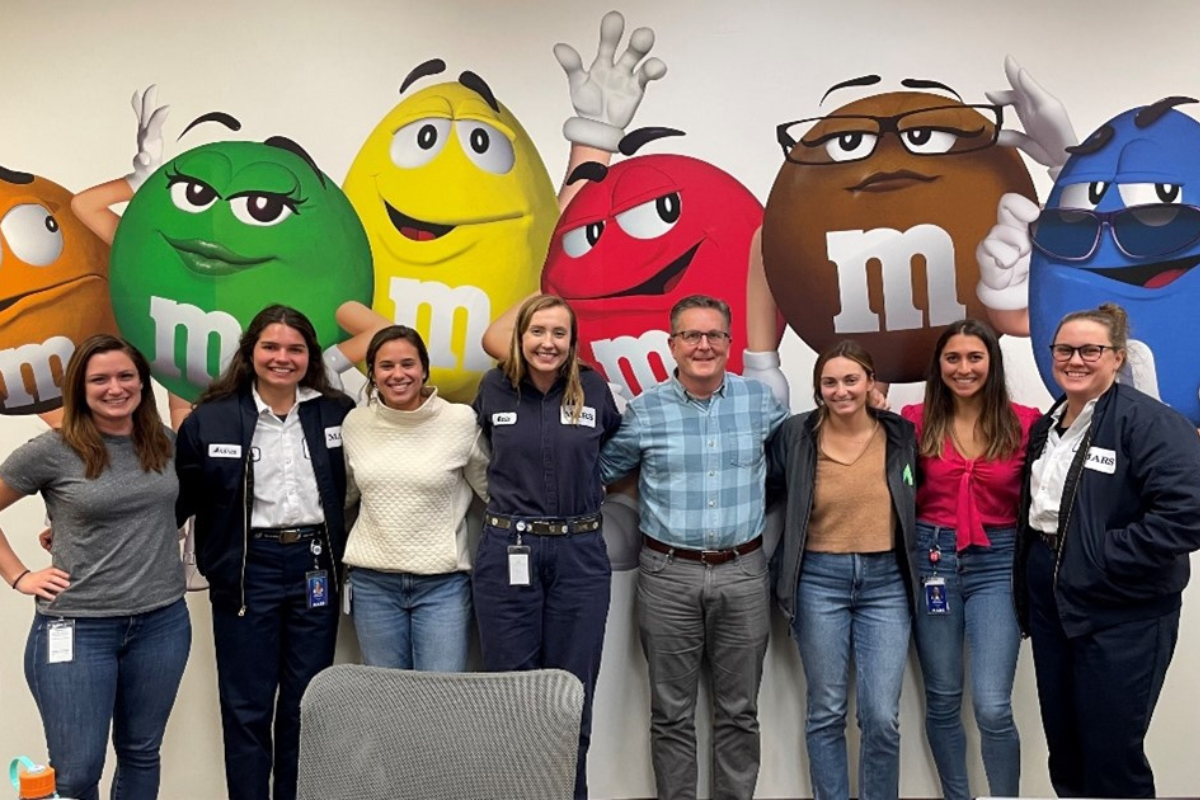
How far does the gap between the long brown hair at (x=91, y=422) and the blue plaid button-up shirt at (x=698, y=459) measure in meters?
Answer: 1.33

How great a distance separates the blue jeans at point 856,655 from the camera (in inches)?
101

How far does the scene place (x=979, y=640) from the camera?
258 cm

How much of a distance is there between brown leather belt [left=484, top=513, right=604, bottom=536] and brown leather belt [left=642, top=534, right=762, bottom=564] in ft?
0.90

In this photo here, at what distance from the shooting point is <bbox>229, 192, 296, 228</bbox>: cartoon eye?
2.86 meters

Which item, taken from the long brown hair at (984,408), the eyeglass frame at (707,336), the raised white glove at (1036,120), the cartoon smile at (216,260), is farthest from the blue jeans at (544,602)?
the raised white glove at (1036,120)

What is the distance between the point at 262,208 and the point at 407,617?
1.52 meters

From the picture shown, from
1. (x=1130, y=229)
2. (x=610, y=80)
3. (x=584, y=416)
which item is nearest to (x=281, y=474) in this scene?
(x=584, y=416)

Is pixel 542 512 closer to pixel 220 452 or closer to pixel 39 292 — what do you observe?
pixel 220 452

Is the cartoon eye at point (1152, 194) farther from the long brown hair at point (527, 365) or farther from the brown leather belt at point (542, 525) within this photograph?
the brown leather belt at point (542, 525)

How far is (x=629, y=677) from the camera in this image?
295 cm

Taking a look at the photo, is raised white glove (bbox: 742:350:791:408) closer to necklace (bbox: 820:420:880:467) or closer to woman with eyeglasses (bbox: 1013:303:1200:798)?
necklace (bbox: 820:420:880:467)

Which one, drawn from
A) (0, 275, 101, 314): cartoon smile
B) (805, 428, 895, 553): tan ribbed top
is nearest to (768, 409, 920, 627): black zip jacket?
(805, 428, 895, 553): tan ribbed top

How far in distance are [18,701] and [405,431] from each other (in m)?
1.81

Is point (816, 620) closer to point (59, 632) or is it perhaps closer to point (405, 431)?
point (405, 431)
